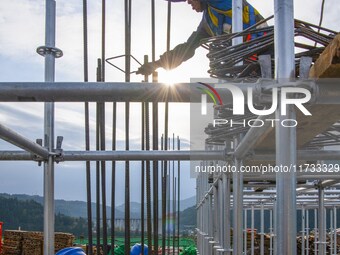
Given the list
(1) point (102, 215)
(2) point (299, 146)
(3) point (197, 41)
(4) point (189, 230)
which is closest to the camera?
(2) point (299, 146)

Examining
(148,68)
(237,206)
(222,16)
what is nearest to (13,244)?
(148,68)

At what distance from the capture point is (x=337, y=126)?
2982 mm

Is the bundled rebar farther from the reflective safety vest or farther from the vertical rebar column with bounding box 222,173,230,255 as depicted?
the vertical rebar column with bounding box 222,173,230,255

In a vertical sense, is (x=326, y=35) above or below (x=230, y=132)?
above

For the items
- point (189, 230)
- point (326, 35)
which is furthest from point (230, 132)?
point (189, 230)

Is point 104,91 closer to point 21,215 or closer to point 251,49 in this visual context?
point 251,49

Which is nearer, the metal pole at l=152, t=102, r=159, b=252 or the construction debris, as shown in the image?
the metal pole at l=152, t=102, r=159, b=252

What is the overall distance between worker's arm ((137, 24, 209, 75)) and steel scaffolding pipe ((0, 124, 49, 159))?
2.69ft

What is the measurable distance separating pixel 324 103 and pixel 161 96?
0.55m

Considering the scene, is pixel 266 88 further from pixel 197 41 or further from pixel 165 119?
pixel 165 119

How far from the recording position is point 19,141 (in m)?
2.71

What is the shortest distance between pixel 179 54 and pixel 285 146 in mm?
1893

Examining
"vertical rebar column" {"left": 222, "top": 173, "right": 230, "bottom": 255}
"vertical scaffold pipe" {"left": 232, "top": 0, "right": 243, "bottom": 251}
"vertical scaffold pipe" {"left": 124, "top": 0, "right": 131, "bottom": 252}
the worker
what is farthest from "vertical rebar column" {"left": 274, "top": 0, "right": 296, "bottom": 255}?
"vertical scaffold pipe" {"left": 124, "top": 0, "right": 131, "bottom": 252}

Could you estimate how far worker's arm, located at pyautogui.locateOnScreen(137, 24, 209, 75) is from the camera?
3.49 metres
